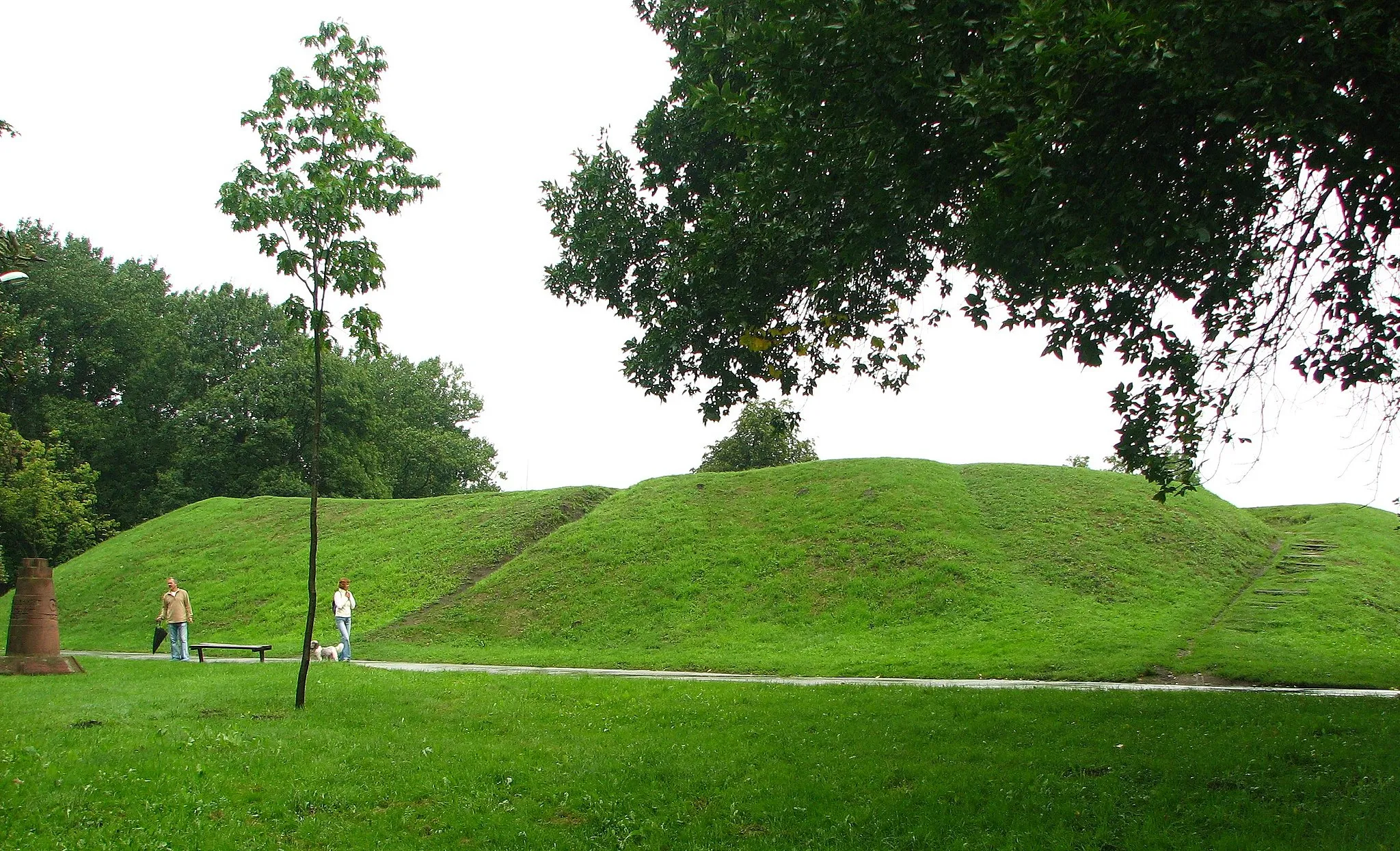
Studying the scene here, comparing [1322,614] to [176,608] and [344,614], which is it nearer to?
[344,614]

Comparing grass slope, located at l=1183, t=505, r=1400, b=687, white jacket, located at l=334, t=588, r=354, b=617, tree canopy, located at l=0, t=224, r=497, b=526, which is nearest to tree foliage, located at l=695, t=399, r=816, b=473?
tree canopy, located at l=0, t=224, r=497, b=526

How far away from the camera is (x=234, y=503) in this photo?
43656 mm

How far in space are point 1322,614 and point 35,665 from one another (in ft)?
95.9

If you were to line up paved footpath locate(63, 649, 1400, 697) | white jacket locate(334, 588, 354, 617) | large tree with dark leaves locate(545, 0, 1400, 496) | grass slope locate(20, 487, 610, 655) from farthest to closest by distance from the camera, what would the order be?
grass slope locate(20, 487, 610, 655) < white jacket locate(334, 588, 354, 617) < paved footpath locate(63, 649, 1400, 697) < large tree with dark leaves locate(545, 0, 1400, 496)

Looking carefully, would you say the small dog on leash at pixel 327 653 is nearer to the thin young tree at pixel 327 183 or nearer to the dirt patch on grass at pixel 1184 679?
the thin young tree at pixel 327 183

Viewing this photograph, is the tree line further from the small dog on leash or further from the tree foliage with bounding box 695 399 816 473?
the small dog on leash

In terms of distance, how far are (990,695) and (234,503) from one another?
4191 cm

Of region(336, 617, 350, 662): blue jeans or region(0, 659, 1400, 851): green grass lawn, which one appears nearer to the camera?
region(0, 659, 1400, 851): green grass lawn

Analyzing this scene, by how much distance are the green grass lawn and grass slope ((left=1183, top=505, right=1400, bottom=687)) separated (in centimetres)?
493

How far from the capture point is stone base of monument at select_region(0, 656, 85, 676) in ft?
56.3

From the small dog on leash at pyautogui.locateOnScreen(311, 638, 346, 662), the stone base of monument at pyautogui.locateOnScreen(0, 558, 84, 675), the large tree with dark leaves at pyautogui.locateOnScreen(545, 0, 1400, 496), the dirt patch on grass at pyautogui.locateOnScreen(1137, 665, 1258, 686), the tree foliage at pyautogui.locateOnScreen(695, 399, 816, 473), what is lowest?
the dirt patch on grass at pyautogui.locateOnScreen(1137, 665, 1258, 686)

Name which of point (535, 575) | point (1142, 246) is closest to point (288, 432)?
point (535, 575)

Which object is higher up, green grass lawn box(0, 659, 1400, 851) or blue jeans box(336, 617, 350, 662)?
blue jeans box(336, 617, 350, 662)

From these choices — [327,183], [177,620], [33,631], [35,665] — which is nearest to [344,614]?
[177,620]
